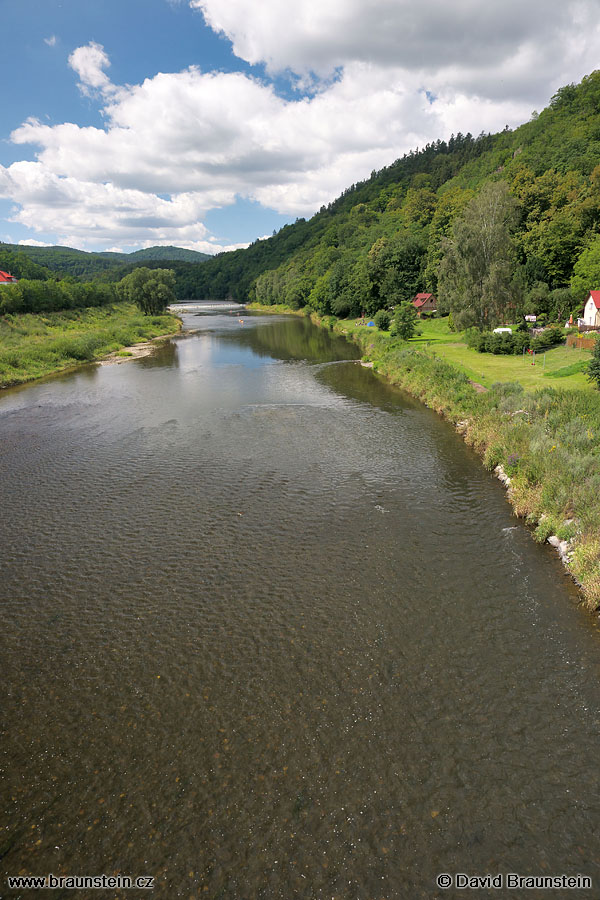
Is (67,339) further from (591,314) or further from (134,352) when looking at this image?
(591,314)

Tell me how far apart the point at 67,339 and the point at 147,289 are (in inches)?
2041

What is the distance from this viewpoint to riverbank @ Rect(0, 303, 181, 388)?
52375 millimetres

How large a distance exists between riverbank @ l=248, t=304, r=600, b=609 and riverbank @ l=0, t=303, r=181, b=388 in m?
44.5

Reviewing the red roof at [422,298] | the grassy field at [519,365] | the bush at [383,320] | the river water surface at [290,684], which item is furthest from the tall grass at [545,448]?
the red roof at [422,298]

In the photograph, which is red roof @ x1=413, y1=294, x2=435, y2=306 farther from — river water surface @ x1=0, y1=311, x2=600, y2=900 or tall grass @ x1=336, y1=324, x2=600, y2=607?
river water surface @ x1=0, y1=311, x2=600, y2=900

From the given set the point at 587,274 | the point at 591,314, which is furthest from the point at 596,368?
the point at 587,274

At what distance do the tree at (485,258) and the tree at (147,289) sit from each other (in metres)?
78.6

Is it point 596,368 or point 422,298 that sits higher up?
point 422,298

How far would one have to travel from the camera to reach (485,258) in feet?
169

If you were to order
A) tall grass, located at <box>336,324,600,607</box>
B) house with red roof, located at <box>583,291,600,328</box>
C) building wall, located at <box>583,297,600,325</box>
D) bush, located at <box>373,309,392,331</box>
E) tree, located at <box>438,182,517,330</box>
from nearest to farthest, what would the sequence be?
tall grass, located at <box>336,324,600,607</box>
house with red roof, located at <box>583,291,600,328</box>
building wall, located at <box>583,297,600,325</box>
tree, located at <box>438,182,517,330</box>
bush, located at <box>373,309,392,331</box>

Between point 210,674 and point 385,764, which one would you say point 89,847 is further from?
point 385,764

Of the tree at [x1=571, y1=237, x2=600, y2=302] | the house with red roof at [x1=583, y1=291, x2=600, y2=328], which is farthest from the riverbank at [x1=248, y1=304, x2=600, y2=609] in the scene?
the tree at [x1=571, y1=237, x2=600, y2=302]

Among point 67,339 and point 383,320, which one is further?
point 383,320

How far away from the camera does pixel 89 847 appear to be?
26.6ft
